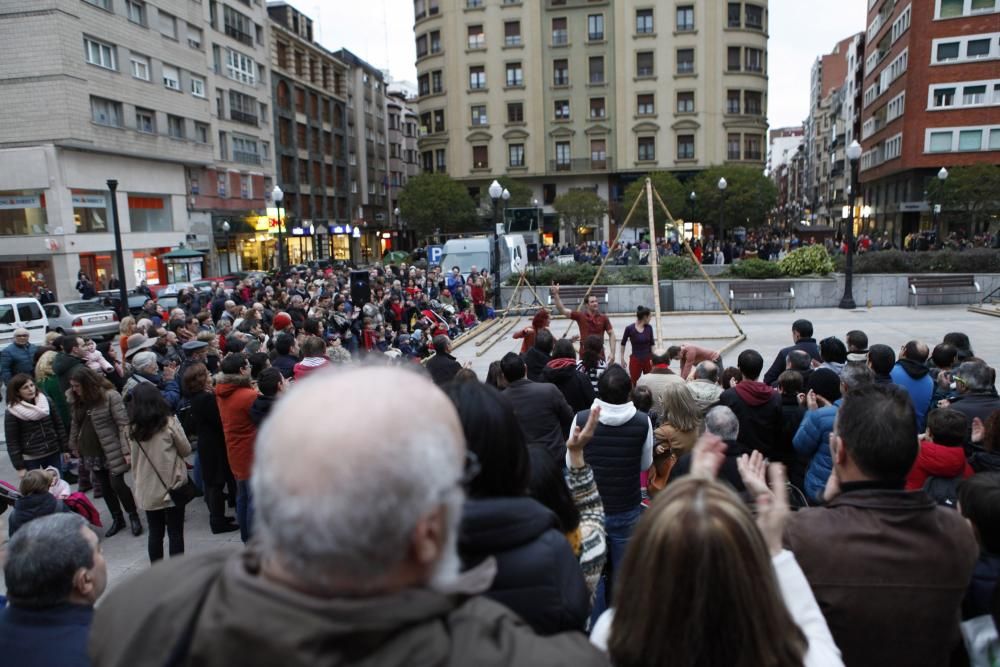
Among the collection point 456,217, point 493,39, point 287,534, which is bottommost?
point 287,534

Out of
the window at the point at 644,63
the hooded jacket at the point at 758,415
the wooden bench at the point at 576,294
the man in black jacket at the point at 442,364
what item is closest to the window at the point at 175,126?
the wooden bench at the point at 576,294

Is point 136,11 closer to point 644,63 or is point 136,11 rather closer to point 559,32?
point 559,32

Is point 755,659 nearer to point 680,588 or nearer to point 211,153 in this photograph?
point 680,588

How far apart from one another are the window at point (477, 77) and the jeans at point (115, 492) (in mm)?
56572

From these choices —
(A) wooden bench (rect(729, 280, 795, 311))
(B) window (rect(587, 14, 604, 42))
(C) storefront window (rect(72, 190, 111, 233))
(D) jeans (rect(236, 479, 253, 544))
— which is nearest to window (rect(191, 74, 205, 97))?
(C) storefront window (rect(72, 190, 111, 233))

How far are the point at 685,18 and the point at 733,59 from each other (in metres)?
Answer: 5.15

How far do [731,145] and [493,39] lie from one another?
72.1 ft

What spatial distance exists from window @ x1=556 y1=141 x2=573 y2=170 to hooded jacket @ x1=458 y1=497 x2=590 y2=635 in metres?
59.4

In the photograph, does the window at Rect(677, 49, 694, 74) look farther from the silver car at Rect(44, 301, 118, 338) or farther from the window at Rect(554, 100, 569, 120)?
the silver car at Rect(44, 301, 118, 338)

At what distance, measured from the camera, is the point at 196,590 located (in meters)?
1.35

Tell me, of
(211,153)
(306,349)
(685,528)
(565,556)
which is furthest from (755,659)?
(211,153)

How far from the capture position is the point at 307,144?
58938mm

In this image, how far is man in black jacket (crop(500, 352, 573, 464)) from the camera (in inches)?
197

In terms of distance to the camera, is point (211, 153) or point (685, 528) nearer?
point (685, 528)
